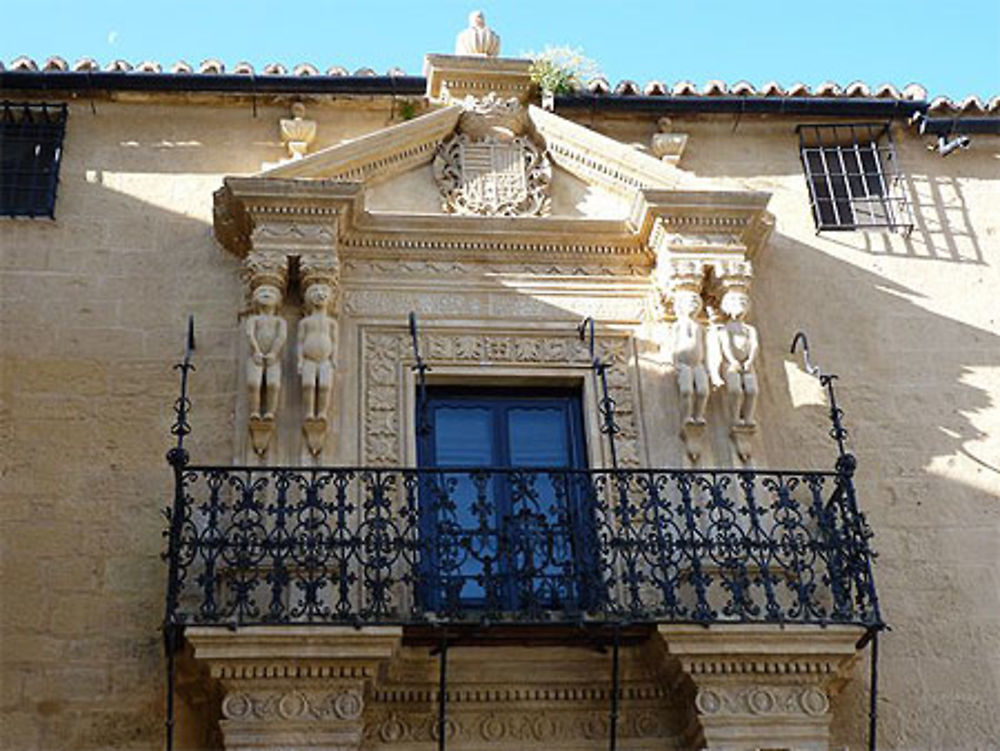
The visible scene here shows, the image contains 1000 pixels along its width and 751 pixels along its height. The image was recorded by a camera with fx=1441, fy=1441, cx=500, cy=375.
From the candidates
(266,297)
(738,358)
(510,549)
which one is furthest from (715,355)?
(266,297)

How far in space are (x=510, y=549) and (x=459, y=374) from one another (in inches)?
59.2

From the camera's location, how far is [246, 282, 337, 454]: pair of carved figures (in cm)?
810

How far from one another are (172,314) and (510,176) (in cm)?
239

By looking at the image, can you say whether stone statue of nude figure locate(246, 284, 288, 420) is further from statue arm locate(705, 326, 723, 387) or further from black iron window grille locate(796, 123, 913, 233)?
black iron window grille locate(796, 123, 913, 233)

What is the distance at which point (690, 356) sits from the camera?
850cm

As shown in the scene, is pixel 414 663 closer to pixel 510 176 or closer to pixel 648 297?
pixel 648 297

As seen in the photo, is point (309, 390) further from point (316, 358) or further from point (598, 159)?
point (598, 159)

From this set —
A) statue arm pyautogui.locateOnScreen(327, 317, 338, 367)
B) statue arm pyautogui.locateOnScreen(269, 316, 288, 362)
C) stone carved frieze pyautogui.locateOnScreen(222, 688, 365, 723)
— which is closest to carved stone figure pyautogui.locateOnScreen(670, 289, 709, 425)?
statue arm pyautogui.locateOnScreen(327, 317, 338, 367)

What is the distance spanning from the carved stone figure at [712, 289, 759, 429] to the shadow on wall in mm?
341

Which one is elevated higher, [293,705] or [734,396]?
[734,396]

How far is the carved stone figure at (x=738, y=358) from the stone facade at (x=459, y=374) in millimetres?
134

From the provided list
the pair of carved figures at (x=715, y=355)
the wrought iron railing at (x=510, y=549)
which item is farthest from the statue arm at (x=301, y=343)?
the pair of carved figures at (x=715, y=355)

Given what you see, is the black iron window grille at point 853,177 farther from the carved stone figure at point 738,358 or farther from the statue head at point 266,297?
the statue head at point 266,297

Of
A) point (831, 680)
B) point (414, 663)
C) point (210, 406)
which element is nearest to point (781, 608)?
point (831, 680)
